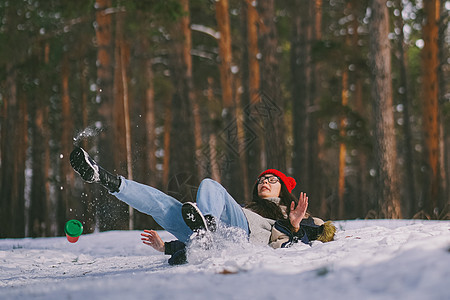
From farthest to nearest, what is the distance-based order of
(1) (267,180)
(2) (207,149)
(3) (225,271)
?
(2) (207,149) < (1) (267,180) < (3) (225,271)

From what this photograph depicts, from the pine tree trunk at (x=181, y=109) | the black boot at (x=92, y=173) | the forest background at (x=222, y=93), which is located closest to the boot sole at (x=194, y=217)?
the black boot at (x=92, y=173)

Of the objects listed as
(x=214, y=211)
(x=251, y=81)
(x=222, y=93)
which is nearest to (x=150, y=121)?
(x=222, y=93)

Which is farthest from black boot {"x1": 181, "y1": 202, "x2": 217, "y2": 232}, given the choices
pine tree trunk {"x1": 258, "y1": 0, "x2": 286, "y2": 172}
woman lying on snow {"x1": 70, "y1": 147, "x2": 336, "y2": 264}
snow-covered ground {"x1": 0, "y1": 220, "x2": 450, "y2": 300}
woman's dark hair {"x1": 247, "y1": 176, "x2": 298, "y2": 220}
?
pine tree trunk {"x1": 258, "y1": 0, "x2": 286, "y2": 172}

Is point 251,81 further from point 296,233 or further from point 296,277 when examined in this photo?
point 296,277

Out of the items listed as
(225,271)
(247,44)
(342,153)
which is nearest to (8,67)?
(247,44)

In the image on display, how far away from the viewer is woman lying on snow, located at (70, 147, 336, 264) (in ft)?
13.9

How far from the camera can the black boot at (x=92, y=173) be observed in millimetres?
4240

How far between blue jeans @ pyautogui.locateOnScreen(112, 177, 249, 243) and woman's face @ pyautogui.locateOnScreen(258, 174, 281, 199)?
0.59 m

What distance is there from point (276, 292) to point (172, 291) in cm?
54

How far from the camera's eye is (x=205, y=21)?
779 inches

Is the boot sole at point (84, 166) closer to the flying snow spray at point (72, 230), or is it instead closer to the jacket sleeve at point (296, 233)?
the flying snow spray at point (72, 230)

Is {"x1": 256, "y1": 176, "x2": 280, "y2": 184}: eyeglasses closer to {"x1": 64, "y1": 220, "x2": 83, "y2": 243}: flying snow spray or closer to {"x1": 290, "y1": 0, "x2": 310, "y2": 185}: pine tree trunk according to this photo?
{"x1": 64, "y1": 220, "x2": 83, "y2": 243}: flying snow spray

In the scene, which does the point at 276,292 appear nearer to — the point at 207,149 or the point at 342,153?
the point at 207,149

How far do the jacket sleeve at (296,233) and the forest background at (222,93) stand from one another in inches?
198
